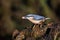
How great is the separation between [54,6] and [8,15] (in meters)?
0.60

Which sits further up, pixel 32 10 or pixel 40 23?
pixel 40 23

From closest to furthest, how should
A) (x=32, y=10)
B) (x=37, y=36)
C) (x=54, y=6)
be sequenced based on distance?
(x=37, y=36) < (x=32, y=10) < (x=54, y=6)

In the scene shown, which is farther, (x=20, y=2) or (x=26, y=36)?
(x=20, y=2)

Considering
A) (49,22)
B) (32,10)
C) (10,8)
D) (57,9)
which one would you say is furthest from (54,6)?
(49,22)

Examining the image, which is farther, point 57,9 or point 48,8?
point 57,9

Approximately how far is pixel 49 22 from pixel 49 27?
0.16 feet

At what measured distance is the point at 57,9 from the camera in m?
2.77

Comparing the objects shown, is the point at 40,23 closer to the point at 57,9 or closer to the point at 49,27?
the point at 49,27

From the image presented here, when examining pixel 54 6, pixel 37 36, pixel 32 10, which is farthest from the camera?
pixel 54 6

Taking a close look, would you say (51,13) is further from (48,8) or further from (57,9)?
(57,9)

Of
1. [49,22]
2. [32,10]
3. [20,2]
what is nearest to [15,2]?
[20,2]

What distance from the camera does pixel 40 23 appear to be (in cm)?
89

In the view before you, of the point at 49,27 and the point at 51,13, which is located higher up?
the point at 49,27

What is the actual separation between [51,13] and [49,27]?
5.50 feet
